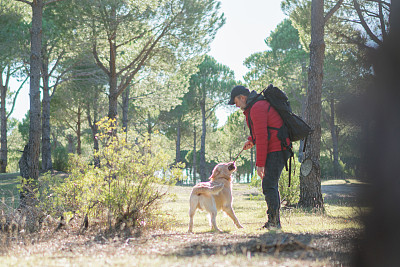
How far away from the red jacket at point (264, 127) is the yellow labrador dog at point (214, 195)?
0.72 metres

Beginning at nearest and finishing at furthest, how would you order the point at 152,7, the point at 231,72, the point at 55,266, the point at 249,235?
1. the point at 55,266
2. the point at 249,235
3. the point at 152,7
4. the point at 231,72

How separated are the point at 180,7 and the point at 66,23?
4.00 meters

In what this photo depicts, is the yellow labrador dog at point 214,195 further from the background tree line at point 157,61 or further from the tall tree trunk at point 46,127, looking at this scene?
the tall tree trunk at point 46,127

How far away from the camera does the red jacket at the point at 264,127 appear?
468 cm

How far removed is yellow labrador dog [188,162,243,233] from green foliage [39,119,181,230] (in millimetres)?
598

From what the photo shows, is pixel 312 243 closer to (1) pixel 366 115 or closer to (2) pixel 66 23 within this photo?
(1) pixel 366 115

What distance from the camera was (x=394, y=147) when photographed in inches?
127

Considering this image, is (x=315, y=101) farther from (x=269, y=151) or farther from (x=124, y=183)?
(x=124, y=183)

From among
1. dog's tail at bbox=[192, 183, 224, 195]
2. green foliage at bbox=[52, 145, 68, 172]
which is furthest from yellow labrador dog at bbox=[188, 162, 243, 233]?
green foliage at bbox=[52, 145, 68, 172]

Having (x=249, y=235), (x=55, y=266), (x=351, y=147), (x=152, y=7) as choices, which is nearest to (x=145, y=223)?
(x=249, y=235)

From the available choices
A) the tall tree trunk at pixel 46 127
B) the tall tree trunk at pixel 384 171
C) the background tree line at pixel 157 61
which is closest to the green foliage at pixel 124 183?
the background tree line at pixel 157 61

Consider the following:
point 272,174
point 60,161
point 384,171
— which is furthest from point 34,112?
point 60,161

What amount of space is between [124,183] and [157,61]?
9.38 m

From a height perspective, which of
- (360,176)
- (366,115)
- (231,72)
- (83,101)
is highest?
(231,72)
